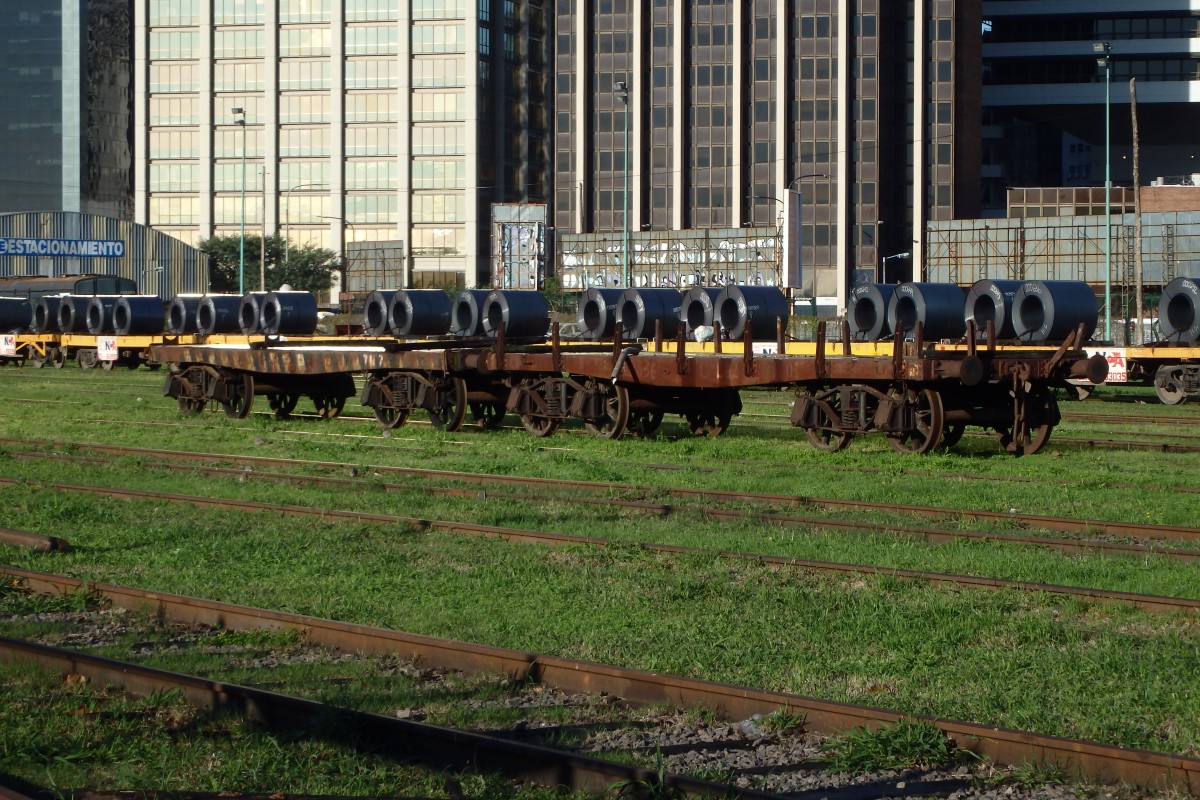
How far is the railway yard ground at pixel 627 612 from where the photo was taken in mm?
6449

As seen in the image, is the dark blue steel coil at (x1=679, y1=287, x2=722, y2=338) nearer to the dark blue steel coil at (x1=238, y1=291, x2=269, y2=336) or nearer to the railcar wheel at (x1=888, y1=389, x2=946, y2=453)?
the railcar wheel at (x1=888, y1=389, x2=946, y2=453)

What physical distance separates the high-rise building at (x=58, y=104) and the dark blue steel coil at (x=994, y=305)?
10598 centimetres

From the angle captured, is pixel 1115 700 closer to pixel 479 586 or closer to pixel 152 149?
pixel 479 586

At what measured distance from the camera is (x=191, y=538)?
41.4ft

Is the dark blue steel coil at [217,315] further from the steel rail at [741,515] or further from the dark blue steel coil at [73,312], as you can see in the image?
the steel rail at [741,515]

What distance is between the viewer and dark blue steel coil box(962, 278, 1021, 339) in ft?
86.9

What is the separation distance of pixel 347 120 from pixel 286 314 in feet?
242

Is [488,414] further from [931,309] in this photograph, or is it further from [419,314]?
[419,314]

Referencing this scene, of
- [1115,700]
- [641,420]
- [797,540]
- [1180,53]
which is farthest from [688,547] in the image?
[1180,53]

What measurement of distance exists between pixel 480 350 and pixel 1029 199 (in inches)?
2991

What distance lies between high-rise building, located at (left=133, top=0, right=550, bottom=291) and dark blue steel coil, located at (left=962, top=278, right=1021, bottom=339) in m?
81.4

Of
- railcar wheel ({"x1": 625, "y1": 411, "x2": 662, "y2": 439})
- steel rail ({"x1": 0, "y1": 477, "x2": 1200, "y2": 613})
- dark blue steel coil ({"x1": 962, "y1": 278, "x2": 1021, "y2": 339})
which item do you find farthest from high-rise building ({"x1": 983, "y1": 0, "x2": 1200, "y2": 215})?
steel rail ({"x1": 0, "y1": 477, "x2": 1200, "y2": 613})

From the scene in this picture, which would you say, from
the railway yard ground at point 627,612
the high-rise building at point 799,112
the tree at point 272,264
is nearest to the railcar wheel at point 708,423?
the railway yard ground at point 627,612

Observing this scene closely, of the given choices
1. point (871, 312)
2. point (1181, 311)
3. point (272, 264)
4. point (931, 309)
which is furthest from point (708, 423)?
point (272, 264)
